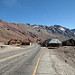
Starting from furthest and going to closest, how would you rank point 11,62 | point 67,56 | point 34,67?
point 67,56, point 11,62, point 34,67

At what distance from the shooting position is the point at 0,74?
7.35 metres

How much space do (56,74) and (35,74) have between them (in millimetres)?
1790

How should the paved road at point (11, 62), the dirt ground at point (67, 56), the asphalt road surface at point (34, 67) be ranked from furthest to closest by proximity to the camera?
the dirt ground at point (67, 56) → the paved road at point (11, 62) → the asphalt road surface at point (34, 67)

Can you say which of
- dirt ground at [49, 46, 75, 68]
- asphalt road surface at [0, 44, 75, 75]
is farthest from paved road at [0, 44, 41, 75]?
dirt ground at [49, 46, 75, 68]

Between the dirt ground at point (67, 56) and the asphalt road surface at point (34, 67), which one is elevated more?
the asphalt road surface at point (34, 67)

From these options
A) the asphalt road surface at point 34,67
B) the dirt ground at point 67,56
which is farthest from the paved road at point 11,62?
the dirt ground at point 67,56

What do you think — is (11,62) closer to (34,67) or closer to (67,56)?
(34,67)

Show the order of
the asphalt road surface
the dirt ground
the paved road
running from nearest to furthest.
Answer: the asphalt road surface, the paved road, the dirt ground

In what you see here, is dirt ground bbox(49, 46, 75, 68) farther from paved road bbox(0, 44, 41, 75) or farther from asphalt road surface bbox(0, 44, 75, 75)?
paved road bbox(0, 44, 41, 75)

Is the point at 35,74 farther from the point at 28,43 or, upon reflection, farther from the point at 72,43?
the point at 28,43

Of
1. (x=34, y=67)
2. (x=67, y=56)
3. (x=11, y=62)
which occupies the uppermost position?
(x=11, y=62)

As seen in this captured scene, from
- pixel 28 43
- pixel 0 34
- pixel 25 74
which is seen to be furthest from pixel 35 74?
pixel 0 34

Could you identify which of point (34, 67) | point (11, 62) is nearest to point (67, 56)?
point (34, 67)

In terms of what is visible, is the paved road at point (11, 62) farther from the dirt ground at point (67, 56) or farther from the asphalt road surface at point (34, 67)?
the dirt ground at point (67, 56)
